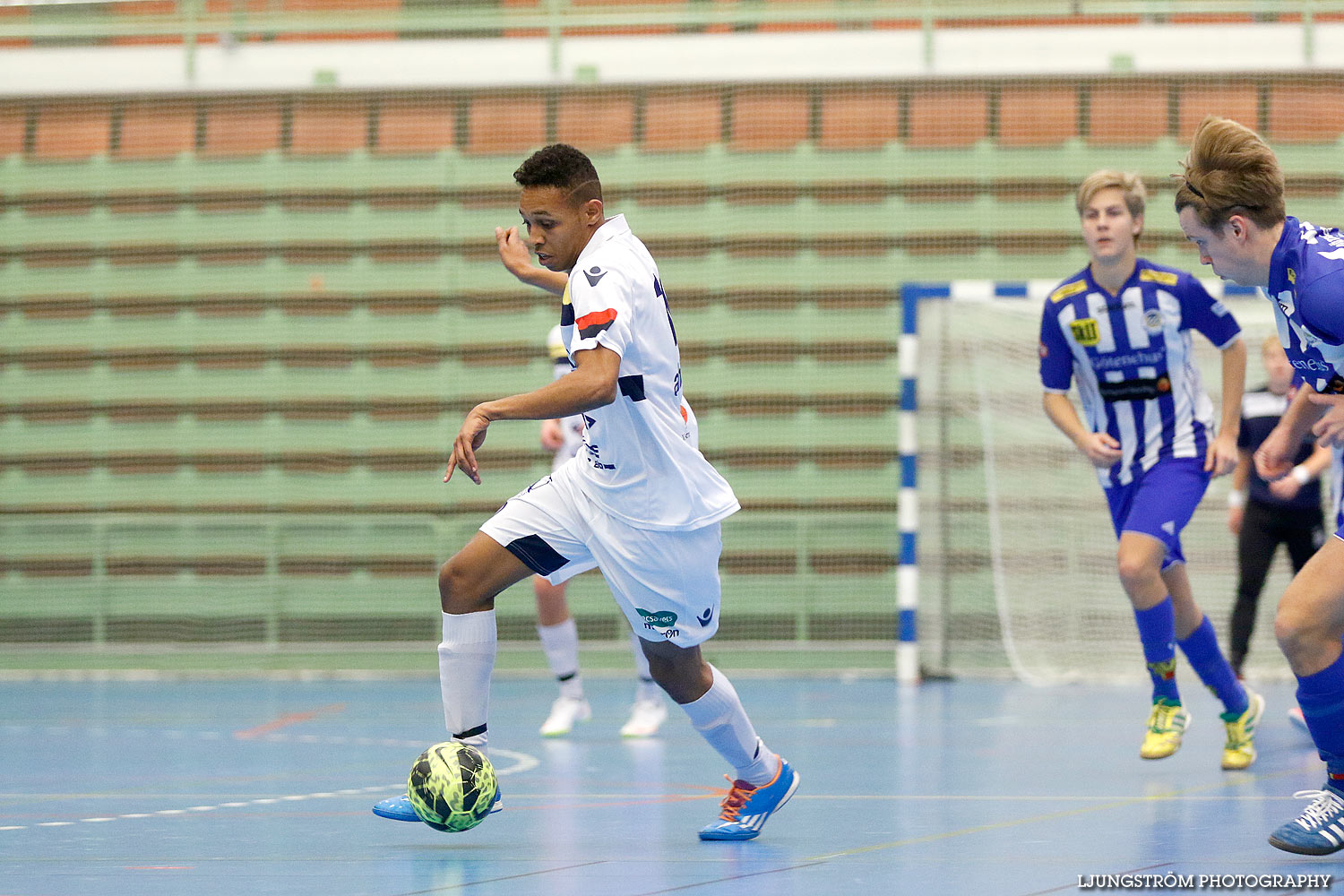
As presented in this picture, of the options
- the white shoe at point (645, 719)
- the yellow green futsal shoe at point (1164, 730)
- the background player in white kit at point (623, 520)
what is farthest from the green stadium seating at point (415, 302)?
the background player in white kit at point (623, 520)

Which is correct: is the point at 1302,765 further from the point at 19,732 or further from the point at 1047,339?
the point at 19,732

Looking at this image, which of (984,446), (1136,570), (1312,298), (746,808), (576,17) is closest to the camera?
(1312,298)

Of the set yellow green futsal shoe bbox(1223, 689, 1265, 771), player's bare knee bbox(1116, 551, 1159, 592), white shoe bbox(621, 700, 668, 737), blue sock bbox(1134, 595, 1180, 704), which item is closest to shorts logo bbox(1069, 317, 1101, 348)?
player's bare knee bbox(1116, 551, 1159, 592)

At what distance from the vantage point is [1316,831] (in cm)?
374

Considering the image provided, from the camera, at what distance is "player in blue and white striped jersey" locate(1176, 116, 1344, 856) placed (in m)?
3.66

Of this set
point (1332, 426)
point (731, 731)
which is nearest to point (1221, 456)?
point (1332, 426)

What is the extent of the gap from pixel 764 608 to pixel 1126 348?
510 cm

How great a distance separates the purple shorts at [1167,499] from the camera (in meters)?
5.55

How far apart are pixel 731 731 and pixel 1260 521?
4.88 metres

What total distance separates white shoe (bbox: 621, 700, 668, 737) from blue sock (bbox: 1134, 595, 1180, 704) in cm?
237

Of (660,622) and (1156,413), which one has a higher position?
(1156,413)

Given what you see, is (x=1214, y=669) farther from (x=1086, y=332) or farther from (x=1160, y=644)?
(x=1086, y=332)

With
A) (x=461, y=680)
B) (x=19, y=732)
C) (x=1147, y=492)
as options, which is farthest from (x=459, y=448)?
(x=19, y=732)

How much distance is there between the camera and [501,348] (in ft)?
37.1
